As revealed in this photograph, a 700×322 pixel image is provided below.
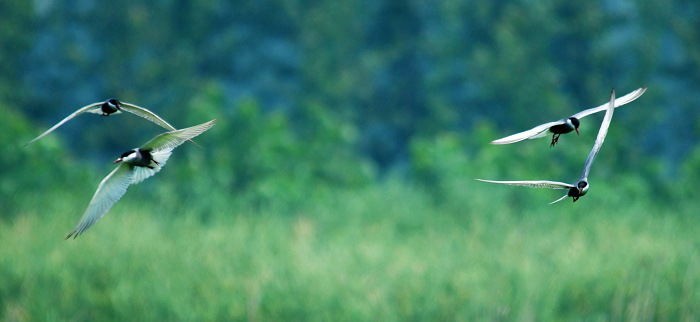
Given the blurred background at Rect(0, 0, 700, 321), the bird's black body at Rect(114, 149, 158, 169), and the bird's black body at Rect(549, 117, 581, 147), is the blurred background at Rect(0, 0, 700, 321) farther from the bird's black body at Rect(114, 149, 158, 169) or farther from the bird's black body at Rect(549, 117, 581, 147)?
the bird's black body at Rect(549, 117, 581, 147)

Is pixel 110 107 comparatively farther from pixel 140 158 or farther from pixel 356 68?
pixel 356 68

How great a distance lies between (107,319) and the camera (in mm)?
6246

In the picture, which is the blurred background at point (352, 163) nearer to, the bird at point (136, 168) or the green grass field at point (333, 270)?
the green grass field at point (333, 270)

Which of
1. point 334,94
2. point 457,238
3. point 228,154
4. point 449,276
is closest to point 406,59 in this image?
point 334,94

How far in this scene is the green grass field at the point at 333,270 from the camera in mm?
6109

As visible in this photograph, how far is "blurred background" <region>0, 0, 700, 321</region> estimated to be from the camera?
636 cm

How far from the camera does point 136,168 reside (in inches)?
43.6

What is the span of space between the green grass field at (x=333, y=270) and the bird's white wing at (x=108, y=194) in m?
4.68

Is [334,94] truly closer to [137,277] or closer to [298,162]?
[298,162]

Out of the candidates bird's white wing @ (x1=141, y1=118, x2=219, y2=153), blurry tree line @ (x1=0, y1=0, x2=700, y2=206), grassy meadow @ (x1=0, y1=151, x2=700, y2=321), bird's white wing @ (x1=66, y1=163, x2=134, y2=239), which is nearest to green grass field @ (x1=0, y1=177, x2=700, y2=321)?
grassy meadow @ (x1=0, y1=151, x2=700, y2=321)

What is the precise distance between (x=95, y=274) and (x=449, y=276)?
11.2 ft

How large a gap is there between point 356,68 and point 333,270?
12.8 metres

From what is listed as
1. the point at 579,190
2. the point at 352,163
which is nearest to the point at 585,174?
the point at 579,190

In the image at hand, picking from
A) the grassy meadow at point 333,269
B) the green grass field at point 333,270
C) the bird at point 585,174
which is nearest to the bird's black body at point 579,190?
the bird at point 585,174
